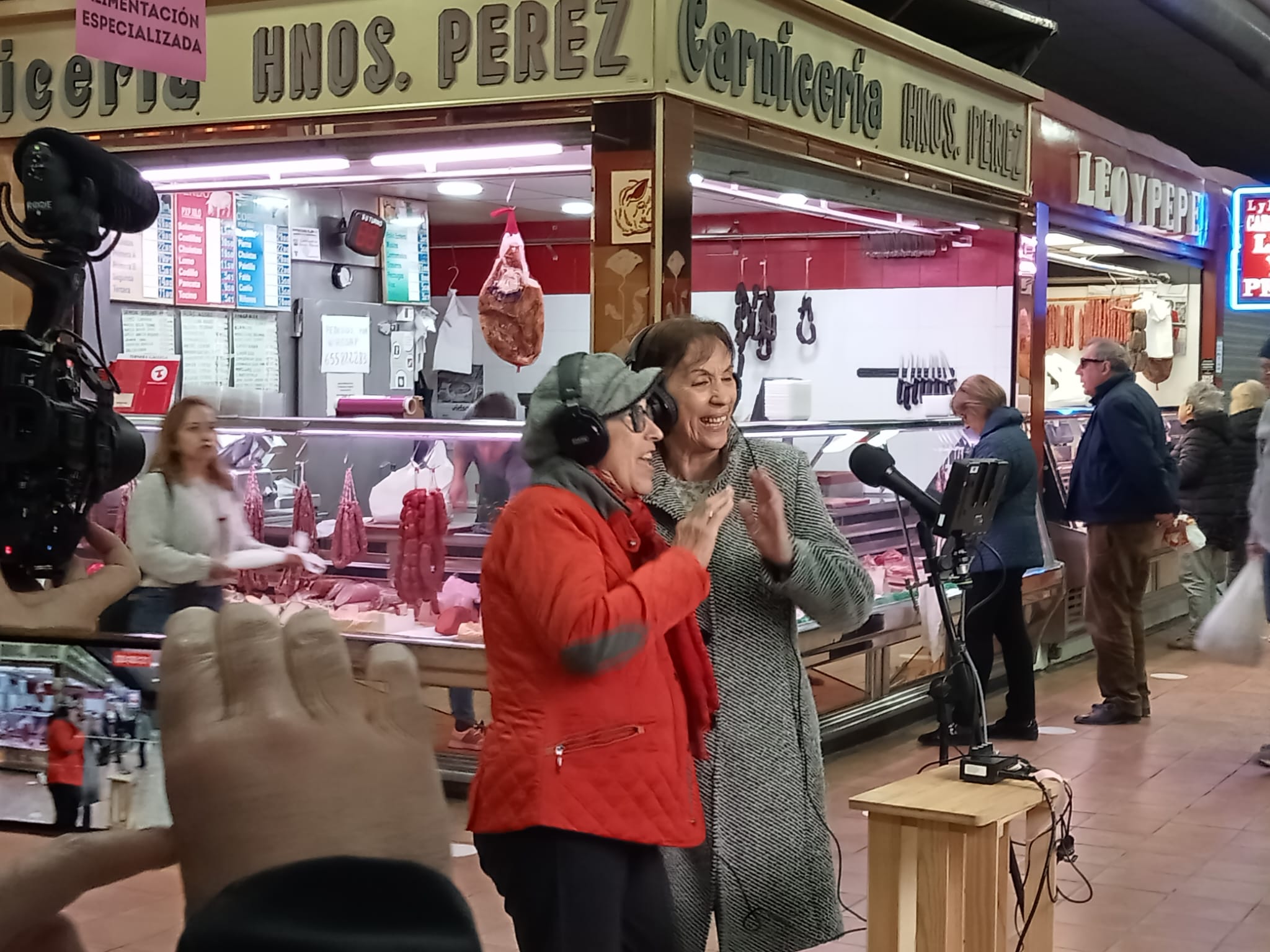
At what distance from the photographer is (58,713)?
2490 mm

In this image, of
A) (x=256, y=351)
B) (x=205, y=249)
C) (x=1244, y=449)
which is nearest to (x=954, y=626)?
(x=205, y=249)

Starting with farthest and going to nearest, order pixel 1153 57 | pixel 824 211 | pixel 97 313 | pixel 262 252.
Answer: pixel 1153 57 → pixel 262 252 → pixel 824 211 → pixel 97 313

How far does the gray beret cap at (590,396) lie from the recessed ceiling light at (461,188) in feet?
18.1

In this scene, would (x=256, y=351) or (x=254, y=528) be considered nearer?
(x=254, y=528)

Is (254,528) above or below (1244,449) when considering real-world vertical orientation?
below

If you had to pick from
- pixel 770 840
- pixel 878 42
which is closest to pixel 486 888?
pixel 770 840

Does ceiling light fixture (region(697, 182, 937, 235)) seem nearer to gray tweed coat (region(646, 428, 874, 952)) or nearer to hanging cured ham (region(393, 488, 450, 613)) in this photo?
hanging cured ham (region(393, 488, 450, 613))

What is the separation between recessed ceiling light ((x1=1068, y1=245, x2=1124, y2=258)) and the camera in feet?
39.1

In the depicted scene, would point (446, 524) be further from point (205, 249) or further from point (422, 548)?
point (205, 249)

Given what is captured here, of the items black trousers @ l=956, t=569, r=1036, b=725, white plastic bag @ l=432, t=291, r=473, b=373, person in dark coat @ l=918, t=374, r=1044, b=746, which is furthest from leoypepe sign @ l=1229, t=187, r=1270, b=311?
white plastic bag @ l=432, t=291, r=473, b=373

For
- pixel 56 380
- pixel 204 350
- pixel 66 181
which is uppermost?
pixel 66 181

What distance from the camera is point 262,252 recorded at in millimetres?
9141

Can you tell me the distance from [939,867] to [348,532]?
3508 mm

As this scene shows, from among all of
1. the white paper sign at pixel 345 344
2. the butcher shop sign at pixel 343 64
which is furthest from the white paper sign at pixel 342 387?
the butcher shop sign at pixel 343 64
